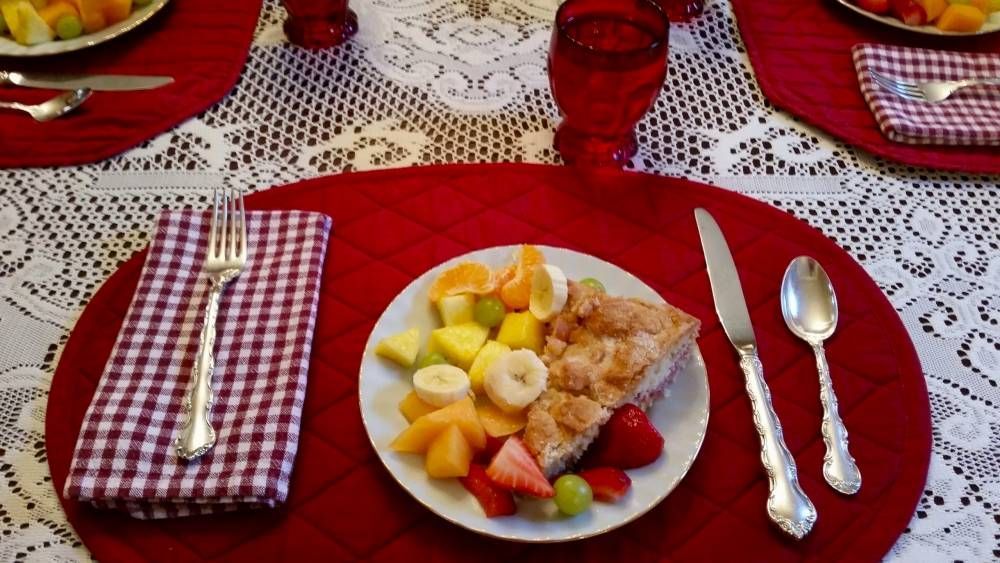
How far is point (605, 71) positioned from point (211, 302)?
57 cm

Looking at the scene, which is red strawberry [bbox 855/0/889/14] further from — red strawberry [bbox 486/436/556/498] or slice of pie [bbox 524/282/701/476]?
red strawberry [bbox 486/436/556/498]

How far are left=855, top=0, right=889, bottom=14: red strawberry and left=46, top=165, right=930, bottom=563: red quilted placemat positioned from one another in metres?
0.52

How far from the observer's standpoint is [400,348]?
912 mm

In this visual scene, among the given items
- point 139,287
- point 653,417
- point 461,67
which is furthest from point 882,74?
point 139,287

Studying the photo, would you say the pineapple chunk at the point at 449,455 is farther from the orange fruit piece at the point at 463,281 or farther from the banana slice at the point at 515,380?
the orange fruit piece at the point at 463,281

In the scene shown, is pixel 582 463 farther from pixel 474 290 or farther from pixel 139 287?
pixel 139 287

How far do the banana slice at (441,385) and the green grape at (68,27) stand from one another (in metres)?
0.85

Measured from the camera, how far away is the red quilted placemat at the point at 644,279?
83cm

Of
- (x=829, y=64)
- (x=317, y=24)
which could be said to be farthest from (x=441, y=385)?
(x=829, y=64)

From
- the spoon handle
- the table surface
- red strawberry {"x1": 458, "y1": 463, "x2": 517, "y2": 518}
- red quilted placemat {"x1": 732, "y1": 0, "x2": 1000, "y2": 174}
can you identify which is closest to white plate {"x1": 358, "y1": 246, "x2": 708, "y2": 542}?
red strawberry {"x1": 458, "y1": 463, "x2": 517, "y2": 518}

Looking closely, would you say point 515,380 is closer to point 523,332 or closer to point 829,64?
point 523,332

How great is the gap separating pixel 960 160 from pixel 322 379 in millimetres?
968

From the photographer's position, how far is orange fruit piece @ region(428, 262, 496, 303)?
97 cm

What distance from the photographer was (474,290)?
973mm
